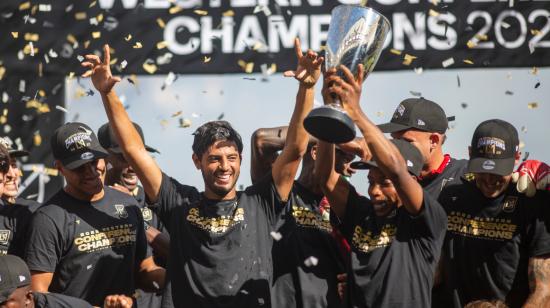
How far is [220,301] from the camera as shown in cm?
641

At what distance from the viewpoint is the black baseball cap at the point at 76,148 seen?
6.92m

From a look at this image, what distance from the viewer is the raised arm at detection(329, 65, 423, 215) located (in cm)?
593

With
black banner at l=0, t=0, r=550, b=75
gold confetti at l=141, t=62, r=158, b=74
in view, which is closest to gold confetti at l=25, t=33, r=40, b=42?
black banner at l=0, t=0, r=550, b=75

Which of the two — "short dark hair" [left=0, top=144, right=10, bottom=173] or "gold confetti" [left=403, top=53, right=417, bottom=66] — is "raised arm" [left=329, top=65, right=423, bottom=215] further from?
"gold confetti" [left=403, top=53, right=417, bottom=66]

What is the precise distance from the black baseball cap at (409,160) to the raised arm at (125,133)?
41.9 inches

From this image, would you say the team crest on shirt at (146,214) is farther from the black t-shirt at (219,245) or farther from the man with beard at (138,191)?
the black t-shirt at (219,245)

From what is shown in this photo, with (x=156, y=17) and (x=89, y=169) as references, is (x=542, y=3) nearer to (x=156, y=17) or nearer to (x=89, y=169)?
(x=156, y=17)

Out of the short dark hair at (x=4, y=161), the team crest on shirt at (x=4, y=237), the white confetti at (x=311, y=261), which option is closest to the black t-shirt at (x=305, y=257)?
the white confetti at (x=311, y=261)

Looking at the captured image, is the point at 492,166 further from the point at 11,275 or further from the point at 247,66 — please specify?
the point at 247,66

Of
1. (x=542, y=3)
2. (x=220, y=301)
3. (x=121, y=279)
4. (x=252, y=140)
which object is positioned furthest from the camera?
(x=542, y=3)

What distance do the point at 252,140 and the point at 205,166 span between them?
2.75 ft

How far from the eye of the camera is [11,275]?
20.1ft

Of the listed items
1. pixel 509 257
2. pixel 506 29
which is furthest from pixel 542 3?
pixel 509 257

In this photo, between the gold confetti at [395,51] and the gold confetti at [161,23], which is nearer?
the gold confetti at [395,51]
